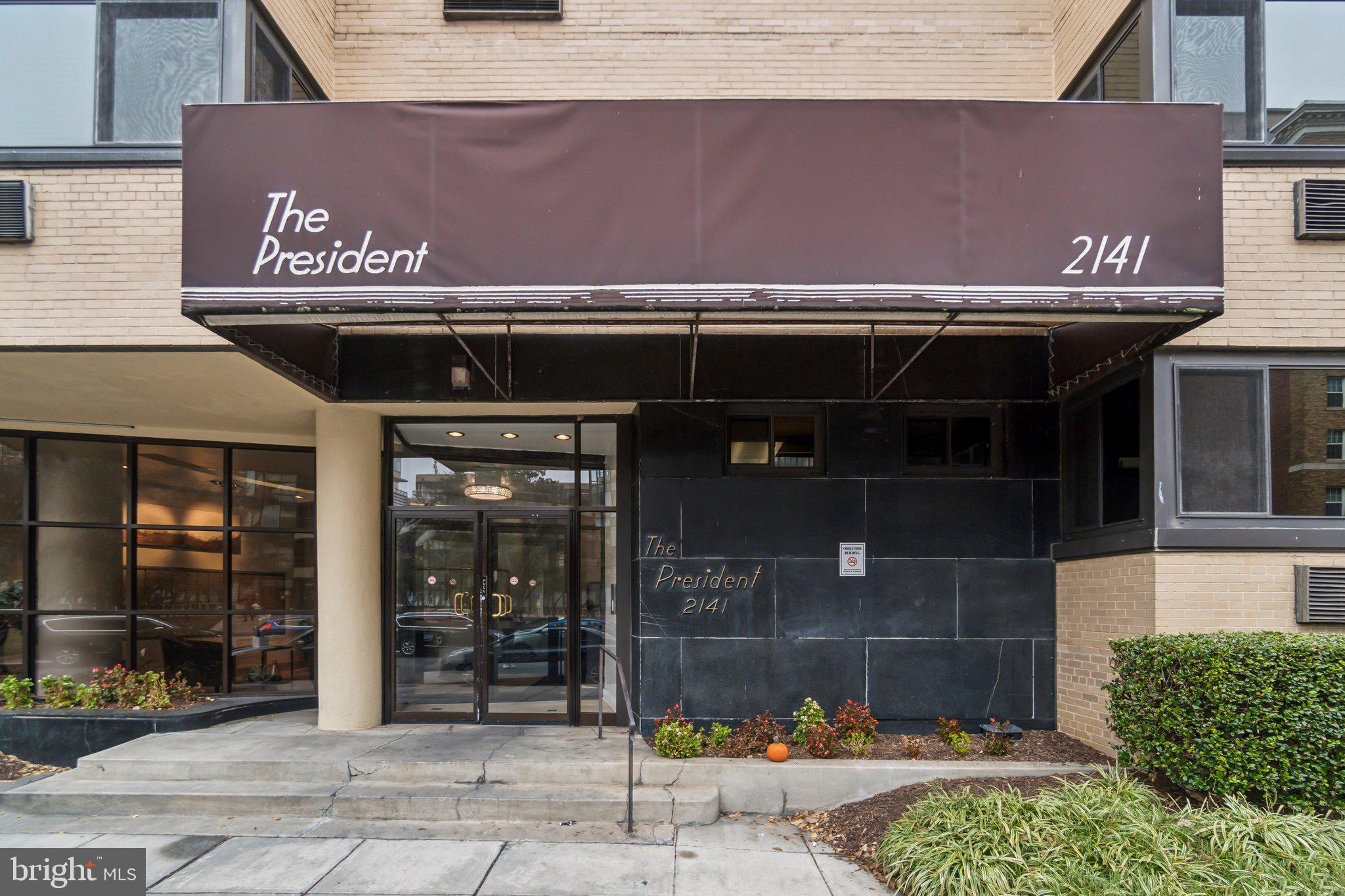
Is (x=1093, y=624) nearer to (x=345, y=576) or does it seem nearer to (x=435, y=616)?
(x=435, y=616)

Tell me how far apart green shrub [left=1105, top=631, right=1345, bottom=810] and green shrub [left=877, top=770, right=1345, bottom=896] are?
0.20 meters

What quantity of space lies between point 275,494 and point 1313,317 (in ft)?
35.8

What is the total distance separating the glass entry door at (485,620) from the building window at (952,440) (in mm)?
3767

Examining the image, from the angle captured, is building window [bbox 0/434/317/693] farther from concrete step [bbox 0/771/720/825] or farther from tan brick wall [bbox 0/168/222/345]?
tan brick wall [bbox 0/168/222/345]

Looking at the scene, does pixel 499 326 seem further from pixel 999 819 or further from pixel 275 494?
pixel 999 819

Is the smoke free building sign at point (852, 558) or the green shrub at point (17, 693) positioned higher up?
the smoke free building sign at point (852, 558)

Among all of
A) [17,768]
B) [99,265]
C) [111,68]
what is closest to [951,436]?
[99,265]

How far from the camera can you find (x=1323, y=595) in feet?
21.5

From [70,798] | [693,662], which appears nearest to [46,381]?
[70,798]

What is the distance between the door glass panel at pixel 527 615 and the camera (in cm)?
909

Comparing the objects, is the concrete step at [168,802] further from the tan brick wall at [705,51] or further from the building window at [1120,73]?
the building window at [1120,73]

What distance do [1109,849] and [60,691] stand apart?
9439 millimetres

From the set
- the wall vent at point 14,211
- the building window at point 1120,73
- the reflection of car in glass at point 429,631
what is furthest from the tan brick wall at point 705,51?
the reflection of car in glass at point 429,631

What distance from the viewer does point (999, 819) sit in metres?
5.54
